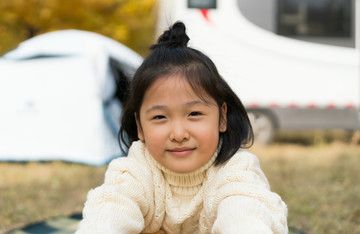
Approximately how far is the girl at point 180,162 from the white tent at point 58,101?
1.99 metres

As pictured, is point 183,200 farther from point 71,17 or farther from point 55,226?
point 71,17

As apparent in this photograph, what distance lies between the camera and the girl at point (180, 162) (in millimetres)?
1369

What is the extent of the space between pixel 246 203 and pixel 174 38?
0.63 m

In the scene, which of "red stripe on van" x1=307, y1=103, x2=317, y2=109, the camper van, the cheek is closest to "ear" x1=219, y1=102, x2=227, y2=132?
the cheek

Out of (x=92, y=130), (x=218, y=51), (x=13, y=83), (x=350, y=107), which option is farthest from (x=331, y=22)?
(x=13, y=83)

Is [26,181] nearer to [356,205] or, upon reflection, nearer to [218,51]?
[356,205]

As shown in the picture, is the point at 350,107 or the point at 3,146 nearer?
the point at 3,146

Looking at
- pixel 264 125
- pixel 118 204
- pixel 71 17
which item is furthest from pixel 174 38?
pixel 71 17

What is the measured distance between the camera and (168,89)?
1458 millimetres

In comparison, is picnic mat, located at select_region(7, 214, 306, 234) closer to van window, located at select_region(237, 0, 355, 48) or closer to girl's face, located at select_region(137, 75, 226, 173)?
girl's face, located at select_region(137, 75, 226, 173)

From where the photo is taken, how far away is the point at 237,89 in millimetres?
4883

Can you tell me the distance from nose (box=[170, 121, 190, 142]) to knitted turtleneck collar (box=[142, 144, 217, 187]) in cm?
16

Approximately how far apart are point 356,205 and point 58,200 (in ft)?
5.28

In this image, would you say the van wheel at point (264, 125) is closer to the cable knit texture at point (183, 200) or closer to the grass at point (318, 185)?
the grass at point (318, 185)
